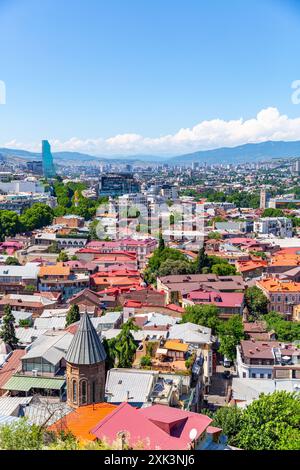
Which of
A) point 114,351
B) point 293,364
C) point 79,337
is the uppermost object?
point 79,337

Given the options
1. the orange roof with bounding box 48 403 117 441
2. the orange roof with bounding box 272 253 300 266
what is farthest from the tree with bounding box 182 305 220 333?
the orange roof with bounding box 272 253 300 266

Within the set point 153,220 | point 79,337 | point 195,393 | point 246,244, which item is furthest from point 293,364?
point 153,220

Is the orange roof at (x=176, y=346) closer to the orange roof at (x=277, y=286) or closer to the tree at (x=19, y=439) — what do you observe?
the tree at (x=19, y=439)

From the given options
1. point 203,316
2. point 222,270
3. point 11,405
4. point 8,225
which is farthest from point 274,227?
point 11,405

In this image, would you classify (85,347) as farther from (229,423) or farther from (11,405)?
(229,423)

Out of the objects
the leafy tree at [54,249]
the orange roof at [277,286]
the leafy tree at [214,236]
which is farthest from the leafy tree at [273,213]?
the orange roof at [277,286]

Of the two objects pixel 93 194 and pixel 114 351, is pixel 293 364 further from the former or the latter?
pixel 93 194

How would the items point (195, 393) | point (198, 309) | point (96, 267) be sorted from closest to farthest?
1. point (195, 393)
2. point (198, 309)
3. point (96, 267)
